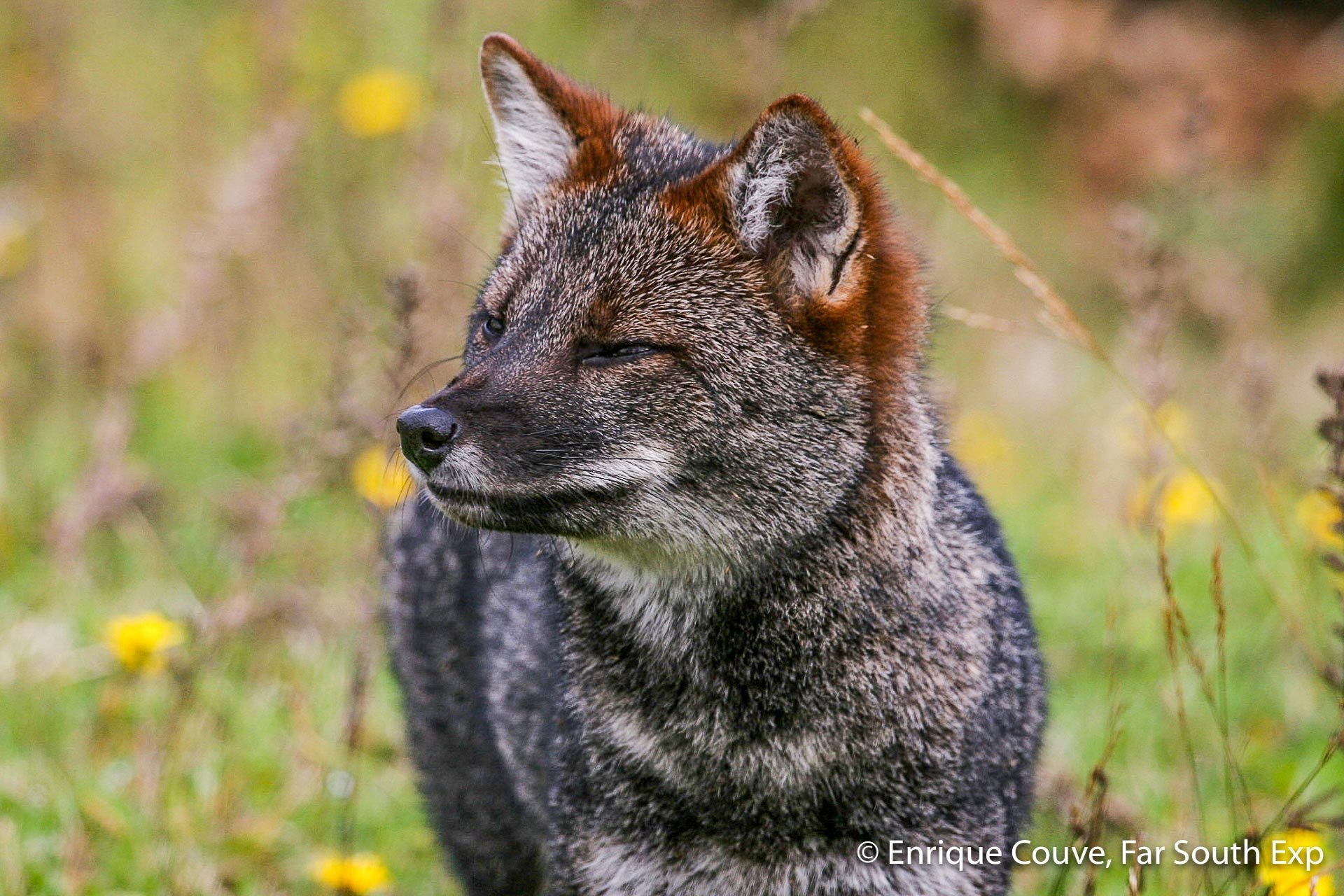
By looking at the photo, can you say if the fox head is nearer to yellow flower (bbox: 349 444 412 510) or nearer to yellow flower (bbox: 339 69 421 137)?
yellow flower (bbox: 349 444 412 510)

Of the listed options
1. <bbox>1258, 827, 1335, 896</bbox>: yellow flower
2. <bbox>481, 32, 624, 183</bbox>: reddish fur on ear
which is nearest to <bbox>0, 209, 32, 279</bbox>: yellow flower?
<bbox>481, 32, 624, 183</bbox>: reddish fur on ear

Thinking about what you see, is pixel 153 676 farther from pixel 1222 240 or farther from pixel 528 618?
pixel 1222 240

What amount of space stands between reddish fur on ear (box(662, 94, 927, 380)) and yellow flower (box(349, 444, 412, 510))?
1.11 m

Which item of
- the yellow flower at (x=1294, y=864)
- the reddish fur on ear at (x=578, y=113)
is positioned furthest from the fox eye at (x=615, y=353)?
the yellow flower at (x=1294, y=864)

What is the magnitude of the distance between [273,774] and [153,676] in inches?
30.4

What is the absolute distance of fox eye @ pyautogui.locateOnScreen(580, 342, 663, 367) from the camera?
3.24 meters

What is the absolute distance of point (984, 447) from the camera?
7754 mm

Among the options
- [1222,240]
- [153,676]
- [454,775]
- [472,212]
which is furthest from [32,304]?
[1222,240]

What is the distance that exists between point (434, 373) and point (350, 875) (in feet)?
12.9

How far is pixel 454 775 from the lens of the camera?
437 centimetres

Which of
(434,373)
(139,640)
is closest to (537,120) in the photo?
(139,640)

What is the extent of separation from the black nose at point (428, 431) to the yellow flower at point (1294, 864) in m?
2.00

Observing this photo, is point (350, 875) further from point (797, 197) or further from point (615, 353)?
point (797, 197)

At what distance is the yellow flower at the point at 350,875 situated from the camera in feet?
12.3
